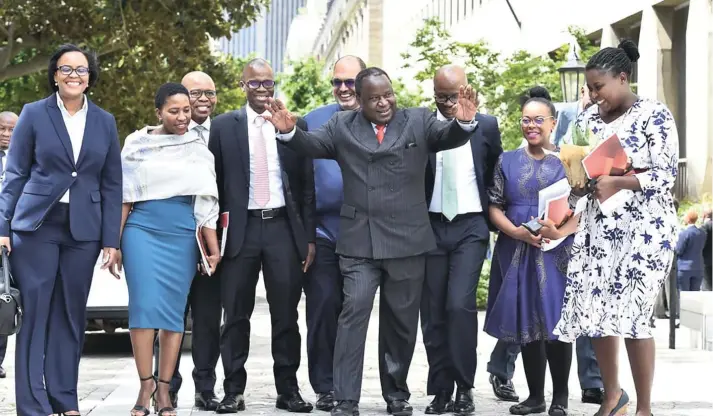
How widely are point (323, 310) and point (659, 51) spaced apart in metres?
20.3

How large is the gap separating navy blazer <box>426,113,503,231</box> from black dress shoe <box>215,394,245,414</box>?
181 cm

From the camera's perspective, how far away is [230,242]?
9.26 m

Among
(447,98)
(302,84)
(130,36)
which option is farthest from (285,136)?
(302,84)

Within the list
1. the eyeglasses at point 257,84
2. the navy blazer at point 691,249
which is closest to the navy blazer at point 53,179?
the eyeglasses at point 257,84

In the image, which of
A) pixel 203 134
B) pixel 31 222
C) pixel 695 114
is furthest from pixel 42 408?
pixel 695 114

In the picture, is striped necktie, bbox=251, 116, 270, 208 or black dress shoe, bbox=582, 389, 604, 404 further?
black dress shoe, bbox=582, 389, 604, 404

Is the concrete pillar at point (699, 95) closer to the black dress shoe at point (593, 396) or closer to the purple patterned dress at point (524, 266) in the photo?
the black dress shoe at point (593, 396)

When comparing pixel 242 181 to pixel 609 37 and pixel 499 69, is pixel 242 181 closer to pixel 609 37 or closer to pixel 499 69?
pixel 499 69

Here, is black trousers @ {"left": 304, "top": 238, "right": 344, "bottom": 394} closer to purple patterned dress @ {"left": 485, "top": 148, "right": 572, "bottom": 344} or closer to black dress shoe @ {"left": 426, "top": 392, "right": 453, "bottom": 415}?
black dress shoe @ {"left": 426, "top": 392, "right": 453, "bottom": 415}

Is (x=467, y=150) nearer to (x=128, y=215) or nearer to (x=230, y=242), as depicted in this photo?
(x=230, y=242)

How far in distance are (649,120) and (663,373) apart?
5.36 m

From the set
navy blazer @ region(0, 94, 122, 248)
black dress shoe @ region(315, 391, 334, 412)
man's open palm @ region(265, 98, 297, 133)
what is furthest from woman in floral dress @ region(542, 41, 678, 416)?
navy blazer @ region(0, 94, 122, 248)

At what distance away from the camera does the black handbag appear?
7.96m

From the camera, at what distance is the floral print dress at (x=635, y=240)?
805 cm
